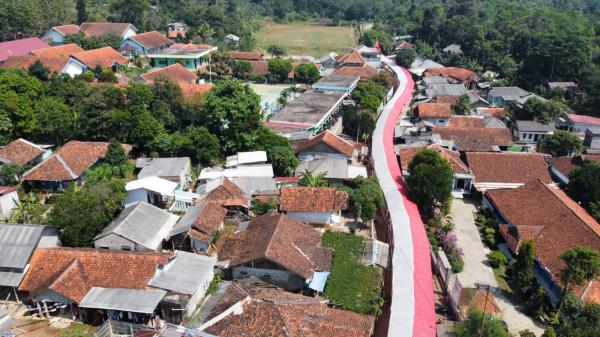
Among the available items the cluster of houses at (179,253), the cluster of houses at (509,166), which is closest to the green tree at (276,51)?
the cluster of houses at (509,166)

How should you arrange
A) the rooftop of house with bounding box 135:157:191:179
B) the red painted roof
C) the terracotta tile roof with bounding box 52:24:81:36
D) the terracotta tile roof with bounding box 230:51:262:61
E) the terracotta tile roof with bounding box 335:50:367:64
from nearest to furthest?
the rooftop of house with bounding box 135:157:191:179
the red painted roof
the terracotta tile roof with bounding box 52:24:81:36
the terracotta tile roof with bounding box 335:50:367:64
the terracotta tile roof with bounding box 230:51:262:61

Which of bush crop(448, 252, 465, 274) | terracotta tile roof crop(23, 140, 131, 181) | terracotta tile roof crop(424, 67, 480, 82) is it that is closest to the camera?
bush crop(448, 252, 465, 274)

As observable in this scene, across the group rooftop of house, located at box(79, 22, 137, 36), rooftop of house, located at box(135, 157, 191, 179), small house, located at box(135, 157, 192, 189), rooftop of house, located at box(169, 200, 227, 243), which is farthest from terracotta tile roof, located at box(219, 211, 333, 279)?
rooftop of house, located at box(79, 22, 137, 36)

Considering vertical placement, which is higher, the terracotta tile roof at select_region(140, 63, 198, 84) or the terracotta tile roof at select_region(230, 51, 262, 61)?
the terracotta tile roof at select_region(140, 63, 198, 84)

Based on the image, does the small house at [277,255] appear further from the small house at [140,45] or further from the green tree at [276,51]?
the green tree at [276,51]

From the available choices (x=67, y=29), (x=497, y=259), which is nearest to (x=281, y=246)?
(x=497, y=259)

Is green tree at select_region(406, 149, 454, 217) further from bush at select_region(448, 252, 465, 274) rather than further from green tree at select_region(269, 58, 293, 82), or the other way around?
green tree at select_region(269, 58, 293, 82)
